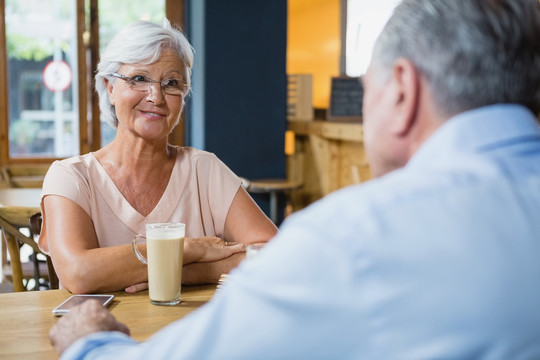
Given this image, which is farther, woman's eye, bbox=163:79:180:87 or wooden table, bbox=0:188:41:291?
wooden table, bbox=0:188:41:291

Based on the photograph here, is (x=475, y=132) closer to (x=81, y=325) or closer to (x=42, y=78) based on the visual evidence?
(x=81, y=325)

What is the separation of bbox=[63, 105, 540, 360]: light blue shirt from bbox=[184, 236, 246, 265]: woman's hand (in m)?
0.97

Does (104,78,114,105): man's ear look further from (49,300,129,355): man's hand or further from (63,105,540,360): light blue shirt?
(63,105,540,360): light blue shirt

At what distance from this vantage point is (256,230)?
197 centimetres

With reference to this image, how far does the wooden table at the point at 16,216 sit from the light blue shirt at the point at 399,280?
1.63m

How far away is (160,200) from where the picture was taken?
6.51ft

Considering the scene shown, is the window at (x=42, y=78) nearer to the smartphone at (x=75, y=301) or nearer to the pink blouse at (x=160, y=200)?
the pink blouse at (x=160, y=200)

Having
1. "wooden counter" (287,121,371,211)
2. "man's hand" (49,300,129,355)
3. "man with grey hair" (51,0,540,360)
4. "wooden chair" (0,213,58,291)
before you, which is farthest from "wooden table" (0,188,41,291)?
"wooden counter" (287,121,371,211)

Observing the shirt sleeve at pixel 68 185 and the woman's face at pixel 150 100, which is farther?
the woman's face at pixel 150 100

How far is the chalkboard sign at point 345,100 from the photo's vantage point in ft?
17.9

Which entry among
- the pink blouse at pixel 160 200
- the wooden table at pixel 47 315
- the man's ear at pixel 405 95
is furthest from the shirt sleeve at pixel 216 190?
the man's ear at pixel 405 95

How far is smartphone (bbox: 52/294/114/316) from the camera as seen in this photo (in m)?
1.38

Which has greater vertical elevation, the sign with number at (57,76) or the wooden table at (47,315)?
the sign with number at (57,76)

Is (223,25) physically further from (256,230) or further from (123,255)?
(123,255)
